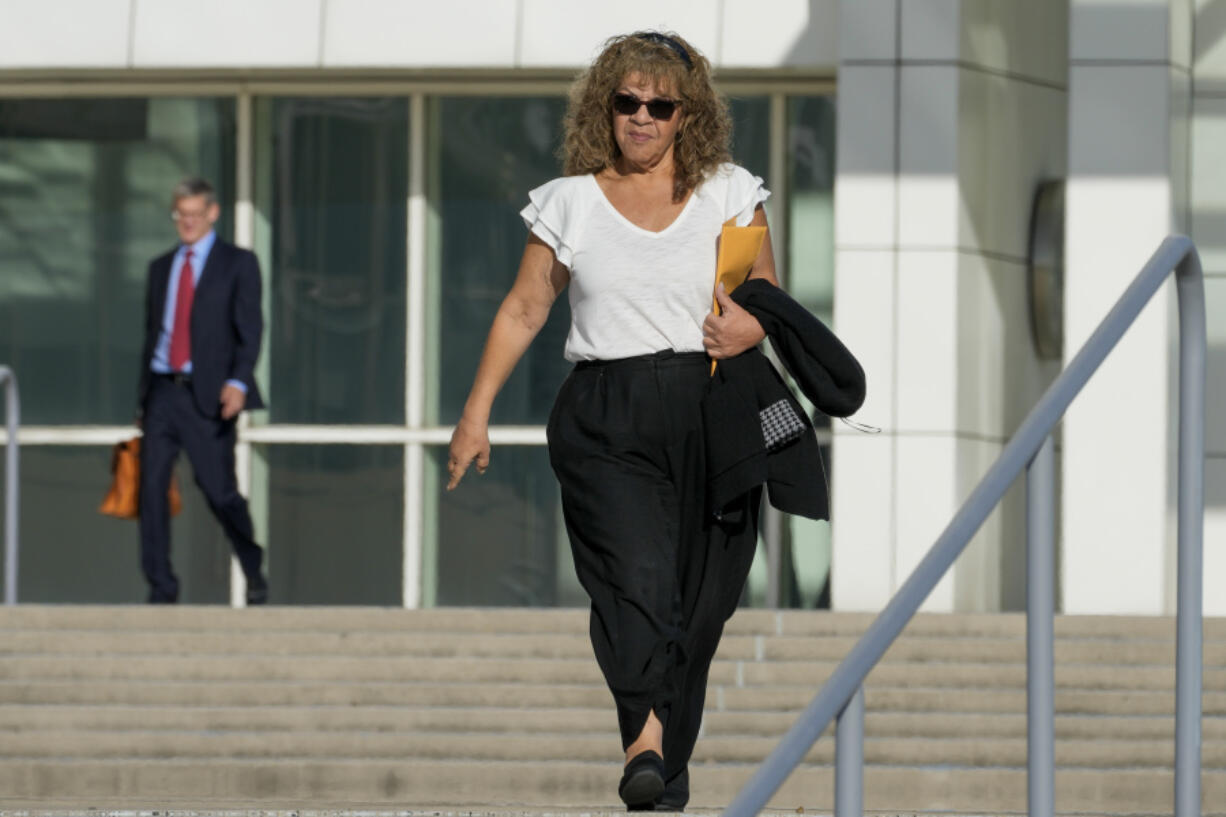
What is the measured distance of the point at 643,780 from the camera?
5.18 metres

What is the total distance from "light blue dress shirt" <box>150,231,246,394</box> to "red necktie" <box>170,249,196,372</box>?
12 mm

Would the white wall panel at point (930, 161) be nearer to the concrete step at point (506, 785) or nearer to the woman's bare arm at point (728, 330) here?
the concrete step at point (506, 785)

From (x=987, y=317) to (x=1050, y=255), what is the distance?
502 mm

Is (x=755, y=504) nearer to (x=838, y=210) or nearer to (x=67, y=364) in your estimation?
(x=838, y=210)

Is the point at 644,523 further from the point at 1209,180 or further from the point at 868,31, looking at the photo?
the point at 1209,180

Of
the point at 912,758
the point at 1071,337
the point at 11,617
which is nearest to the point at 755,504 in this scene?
the point at 912,758

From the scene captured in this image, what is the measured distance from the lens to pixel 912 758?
7617 mm

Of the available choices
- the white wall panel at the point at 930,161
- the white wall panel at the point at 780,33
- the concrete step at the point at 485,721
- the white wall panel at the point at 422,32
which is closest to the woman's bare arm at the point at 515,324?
the concrete step at the point at 485,721

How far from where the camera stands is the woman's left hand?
17.1 ft

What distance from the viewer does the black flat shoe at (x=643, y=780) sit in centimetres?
519

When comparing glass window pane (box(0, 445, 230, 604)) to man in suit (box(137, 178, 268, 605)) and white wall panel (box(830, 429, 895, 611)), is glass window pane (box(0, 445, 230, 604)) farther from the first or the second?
white wall panel (box(830, 429, 895, 611))

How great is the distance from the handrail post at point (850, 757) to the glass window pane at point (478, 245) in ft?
27.6

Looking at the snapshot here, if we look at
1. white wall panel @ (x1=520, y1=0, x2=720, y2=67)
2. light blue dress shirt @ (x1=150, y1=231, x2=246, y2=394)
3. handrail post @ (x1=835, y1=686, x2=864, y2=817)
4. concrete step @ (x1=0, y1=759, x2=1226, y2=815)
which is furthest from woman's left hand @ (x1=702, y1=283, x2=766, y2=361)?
white wall panel @ (x1=520, y1=0, x2=720, y2=67)

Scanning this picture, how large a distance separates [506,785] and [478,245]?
5.81 meters
